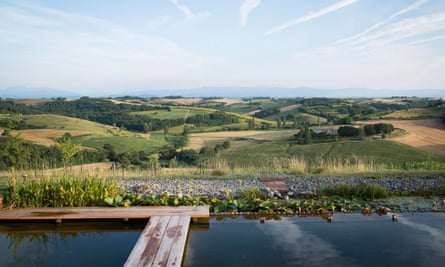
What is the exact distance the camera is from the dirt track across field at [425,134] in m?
26.8

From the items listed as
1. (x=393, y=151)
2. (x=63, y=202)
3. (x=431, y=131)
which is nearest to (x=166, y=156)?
(x=393, y=151)

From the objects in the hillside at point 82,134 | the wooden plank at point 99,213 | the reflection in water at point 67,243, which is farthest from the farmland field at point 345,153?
the reflection in water at point 67,243

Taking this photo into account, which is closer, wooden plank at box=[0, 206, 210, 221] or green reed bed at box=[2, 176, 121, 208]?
wooden plank at box=[0, 206, 210, 221]

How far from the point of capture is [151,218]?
6305 mm

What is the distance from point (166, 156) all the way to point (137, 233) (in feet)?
92.5

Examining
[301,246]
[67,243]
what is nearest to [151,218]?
[67,243]

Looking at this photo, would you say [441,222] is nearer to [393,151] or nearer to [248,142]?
[393,151]

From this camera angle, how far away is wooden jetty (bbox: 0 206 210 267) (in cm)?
491

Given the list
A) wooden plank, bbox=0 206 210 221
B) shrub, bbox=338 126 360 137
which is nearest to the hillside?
shrub, bbox=338 126 360 137

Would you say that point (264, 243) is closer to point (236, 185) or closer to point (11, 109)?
point (236, 185)

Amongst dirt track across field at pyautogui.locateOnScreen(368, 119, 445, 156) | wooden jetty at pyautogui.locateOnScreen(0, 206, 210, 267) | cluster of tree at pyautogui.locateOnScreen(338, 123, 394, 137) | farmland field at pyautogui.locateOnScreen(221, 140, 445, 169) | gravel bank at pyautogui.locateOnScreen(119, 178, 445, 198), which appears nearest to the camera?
wooden jetty at pyautogui.locateOnScreen(0, 206, 210, 267)

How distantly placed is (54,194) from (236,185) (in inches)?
184

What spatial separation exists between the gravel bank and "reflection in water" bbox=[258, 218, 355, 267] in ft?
7.88

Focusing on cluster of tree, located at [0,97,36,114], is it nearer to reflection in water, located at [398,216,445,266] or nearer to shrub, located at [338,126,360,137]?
shrub, located at [338,126,360,137]
